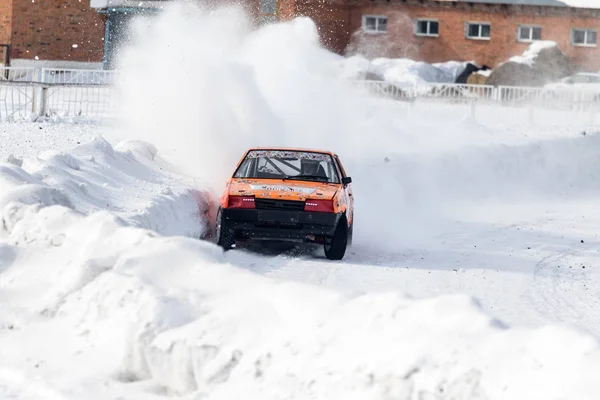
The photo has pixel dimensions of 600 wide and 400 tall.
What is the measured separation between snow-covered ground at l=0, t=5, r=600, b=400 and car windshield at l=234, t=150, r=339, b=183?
37.0 inches

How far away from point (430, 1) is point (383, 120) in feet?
78.5

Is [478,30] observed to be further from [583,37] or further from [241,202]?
[241,202]

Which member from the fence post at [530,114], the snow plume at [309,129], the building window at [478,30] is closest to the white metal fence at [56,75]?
the snow plume at [309,129]

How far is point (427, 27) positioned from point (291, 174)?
39230 millimetres

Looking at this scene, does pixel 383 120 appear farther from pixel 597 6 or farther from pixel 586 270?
pixel 597 6

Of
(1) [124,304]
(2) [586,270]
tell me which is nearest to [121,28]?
(2) [586,270]

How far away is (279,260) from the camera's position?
1393cm

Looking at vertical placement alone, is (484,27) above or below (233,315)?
above

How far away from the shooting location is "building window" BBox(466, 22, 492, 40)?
175 feet

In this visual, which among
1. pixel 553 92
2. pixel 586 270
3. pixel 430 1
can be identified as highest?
pixel 430 1

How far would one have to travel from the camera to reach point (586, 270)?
1477 cm

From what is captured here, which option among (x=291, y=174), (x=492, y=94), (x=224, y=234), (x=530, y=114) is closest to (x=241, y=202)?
(x=224, y=234)

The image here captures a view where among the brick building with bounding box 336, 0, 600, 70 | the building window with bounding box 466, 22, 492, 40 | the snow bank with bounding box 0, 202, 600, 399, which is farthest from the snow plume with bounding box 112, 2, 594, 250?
the building window with bounding box 466, 22, 492, 40

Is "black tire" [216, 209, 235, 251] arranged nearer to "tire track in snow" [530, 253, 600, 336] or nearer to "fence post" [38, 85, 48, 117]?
"tire track in snow" [530, 253, 600, 336]
